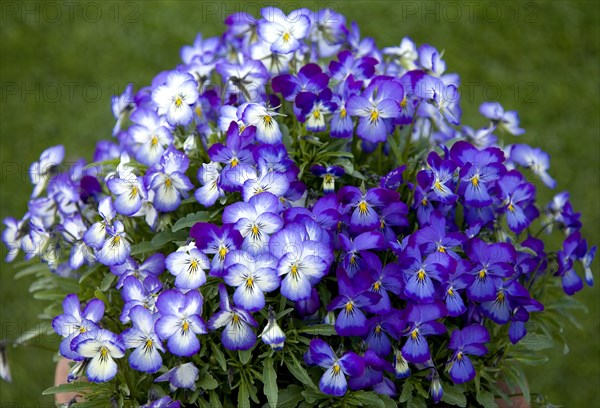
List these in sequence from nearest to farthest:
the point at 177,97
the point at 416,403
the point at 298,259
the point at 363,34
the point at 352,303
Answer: the point at 298,259
the point at 352,303
the point at 416,403
the point at 177,97
the point at 363,34

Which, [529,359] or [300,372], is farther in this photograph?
[529,359]

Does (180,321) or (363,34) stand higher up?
(180,321)

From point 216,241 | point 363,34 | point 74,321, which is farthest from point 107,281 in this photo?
point 363,34

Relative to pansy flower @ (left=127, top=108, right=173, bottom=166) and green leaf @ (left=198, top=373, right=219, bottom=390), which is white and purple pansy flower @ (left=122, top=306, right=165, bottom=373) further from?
pansy flower @ (left=127, top=108, right=173, bottom=166)

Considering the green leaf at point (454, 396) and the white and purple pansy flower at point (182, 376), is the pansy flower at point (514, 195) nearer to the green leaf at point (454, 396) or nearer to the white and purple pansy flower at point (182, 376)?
the green leaf at point (454, 396)

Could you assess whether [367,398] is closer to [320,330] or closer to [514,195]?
[320,330]

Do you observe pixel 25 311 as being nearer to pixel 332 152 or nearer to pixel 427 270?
pixel 332 152

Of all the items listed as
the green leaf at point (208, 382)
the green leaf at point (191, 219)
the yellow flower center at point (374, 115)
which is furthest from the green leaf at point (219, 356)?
the yellow flower center at point (374, 115)

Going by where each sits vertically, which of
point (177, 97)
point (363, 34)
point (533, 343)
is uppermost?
point (177, 97)
